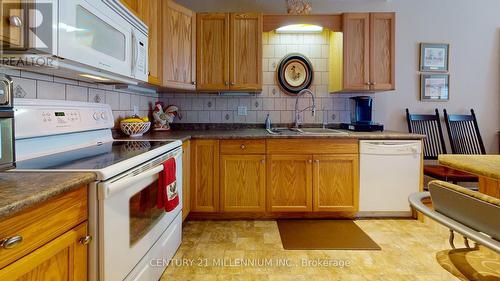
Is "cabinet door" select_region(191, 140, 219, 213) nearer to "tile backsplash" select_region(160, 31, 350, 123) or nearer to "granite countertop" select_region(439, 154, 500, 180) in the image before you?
"tile backsplash" select_region(160, 31, 350, 123)

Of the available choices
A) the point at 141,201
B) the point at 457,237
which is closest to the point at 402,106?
the point at 457,237

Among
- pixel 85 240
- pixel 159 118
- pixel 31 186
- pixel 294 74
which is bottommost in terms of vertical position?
pixel 85 240

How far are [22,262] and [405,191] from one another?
2.89 metres

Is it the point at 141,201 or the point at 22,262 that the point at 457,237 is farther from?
the point at 22,262

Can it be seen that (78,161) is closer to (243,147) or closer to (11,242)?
(11,242)

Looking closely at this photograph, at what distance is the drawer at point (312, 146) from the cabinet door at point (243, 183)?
0.16 meters

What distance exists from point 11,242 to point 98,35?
1.13 meters

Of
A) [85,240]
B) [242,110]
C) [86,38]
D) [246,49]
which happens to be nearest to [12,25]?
[86,38]

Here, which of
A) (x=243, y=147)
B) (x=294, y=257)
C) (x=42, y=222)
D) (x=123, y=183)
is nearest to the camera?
(x=42, y=222)

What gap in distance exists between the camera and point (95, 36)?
4.87 ft

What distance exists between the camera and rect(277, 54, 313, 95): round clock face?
3.37 meters

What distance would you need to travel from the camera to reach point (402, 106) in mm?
3506

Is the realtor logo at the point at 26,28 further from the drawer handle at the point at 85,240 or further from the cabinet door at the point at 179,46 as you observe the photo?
the cabinet door at the point at 179,46

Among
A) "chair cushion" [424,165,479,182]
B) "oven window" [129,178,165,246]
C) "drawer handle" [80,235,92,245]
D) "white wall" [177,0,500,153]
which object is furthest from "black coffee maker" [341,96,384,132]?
"drawer handle" [80,235,92,245]
